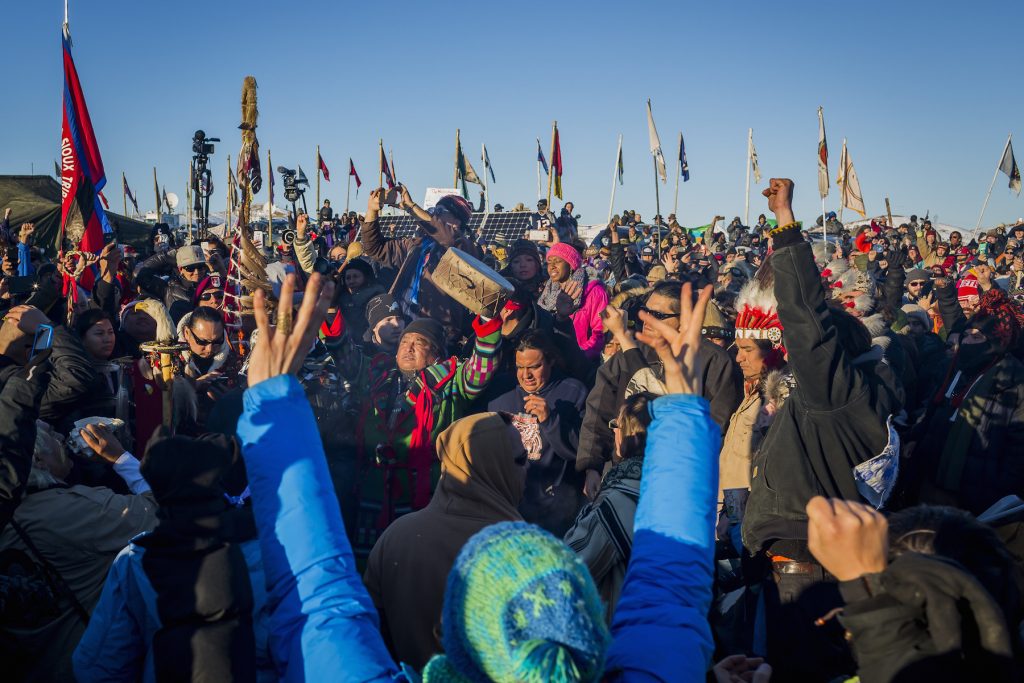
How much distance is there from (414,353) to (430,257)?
6.86 feet

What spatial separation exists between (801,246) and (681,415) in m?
1.57

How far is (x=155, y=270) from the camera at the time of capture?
9234 mm

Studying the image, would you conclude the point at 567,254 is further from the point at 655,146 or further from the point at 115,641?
the point at 655,146

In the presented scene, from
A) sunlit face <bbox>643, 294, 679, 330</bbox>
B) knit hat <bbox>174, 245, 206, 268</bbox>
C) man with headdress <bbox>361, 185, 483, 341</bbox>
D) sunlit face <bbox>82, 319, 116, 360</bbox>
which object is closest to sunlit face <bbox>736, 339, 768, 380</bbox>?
sunlit face <bbox>643, 294, 679, 330</bbox>

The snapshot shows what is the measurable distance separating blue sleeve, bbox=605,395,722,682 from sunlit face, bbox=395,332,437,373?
305cm

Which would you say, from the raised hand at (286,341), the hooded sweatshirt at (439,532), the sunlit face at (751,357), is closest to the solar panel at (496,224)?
the sunlit face at (751,357)

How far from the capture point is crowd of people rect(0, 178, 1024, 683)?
159 cm

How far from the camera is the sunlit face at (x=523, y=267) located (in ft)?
24.4

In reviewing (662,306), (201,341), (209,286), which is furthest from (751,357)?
(209,286)

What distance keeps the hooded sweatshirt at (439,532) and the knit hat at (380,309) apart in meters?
3.55

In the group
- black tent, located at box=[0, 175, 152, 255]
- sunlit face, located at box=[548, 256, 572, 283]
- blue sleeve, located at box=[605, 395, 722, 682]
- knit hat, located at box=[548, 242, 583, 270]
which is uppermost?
black tent, located at box=[0, 175, 152, 255]

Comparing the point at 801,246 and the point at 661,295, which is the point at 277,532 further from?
the point at 661,295

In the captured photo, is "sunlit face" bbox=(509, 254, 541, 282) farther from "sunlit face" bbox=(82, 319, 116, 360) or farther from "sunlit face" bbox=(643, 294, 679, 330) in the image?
"sunlit face" bbox=(82, 319, 116, 360)

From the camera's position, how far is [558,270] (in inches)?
287
